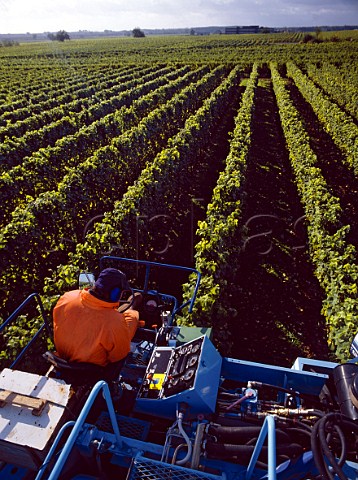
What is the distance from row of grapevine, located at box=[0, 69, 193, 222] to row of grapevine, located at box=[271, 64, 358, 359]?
8.85 metres

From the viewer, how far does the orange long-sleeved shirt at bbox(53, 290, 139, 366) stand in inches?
137

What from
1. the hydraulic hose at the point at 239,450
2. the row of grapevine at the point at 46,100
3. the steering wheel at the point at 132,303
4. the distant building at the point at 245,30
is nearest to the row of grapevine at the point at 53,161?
the row of grapevine at the point at 46,100

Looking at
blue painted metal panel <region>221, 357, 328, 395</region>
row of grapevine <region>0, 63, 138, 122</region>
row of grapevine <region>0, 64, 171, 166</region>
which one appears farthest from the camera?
row of grapevine <region>0, 63, 138, 122</region>

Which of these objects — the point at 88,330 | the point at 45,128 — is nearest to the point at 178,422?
the point at 88,330

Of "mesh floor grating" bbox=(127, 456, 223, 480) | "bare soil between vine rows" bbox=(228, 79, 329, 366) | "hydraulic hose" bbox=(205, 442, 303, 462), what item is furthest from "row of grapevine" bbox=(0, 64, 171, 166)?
"hydraulic hose" bbox=(205, 442, 303, 462)

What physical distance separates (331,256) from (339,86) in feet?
88.7

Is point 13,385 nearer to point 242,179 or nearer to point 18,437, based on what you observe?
point 18,437

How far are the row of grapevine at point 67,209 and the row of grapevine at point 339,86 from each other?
14.9 metres

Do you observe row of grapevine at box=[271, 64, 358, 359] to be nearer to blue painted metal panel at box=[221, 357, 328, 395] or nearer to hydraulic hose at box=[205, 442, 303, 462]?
blue painted metal panel at box=[221, 357, 328, 395]

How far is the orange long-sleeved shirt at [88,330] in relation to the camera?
3486 mm

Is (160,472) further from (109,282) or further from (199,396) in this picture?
(109,282)

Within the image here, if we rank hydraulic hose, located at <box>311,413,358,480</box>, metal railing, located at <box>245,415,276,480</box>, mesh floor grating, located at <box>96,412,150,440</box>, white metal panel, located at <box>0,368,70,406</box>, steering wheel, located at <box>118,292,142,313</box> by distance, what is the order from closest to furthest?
metal railing, located at <box>245,415,276,480</box>, hydraulic hose, located at <box>311,413,358,480</box>, white metal panel, located at <box>0,368,70,406</box>, mesh floor grating, located at <box>96,412,150,440</box>, steering wheel, located at <box>118,292,142,313</box>

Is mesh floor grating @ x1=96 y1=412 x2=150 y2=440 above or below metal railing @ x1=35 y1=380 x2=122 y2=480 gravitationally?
below

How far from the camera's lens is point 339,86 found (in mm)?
28812
